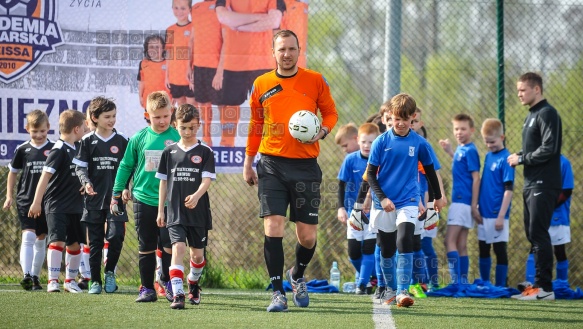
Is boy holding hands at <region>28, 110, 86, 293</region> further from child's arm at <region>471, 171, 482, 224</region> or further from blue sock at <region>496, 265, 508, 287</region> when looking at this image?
blue sock at <region>496, 265, 508, 287</region>

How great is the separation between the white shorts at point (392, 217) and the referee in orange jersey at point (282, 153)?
0.62 meters

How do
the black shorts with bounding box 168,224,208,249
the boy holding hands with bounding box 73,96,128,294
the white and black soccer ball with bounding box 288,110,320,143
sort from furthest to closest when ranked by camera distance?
the boy holding hands with bounding box 73,96,128,294 < the black shorts with bounding box 168,224,208,249 < the white and black soccer ball with bounding box 288,110,320,143

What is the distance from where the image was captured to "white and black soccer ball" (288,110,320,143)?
20.2 ft

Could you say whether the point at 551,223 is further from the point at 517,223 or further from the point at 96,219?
the point at 96,219

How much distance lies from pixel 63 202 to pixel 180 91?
2.05 metres

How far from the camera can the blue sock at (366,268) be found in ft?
27.8

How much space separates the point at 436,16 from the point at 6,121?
7481mm

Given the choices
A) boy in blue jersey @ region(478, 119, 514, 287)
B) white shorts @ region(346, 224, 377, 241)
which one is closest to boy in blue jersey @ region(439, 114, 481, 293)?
boy in blue jersey @ region(478, 119, 514, 287)

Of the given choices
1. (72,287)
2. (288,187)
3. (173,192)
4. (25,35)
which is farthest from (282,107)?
(25,35)

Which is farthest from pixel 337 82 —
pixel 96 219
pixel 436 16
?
pixel 96 219

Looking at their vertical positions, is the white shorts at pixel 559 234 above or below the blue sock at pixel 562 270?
above

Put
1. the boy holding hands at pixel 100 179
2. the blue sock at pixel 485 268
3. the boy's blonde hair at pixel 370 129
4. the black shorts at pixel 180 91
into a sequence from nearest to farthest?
1. the boy holding hands at pixel 100 179
2. the boy's blonde hair at pixel 370 129
3. the blue sock at pixel 485 268
4. the black shorts at pixel 180 91

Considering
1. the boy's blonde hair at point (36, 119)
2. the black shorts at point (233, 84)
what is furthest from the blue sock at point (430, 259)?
the boy's blonde hair at point (36, 119)

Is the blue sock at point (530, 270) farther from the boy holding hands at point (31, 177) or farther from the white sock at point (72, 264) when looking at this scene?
the boy holding hands at point (31, 177)
